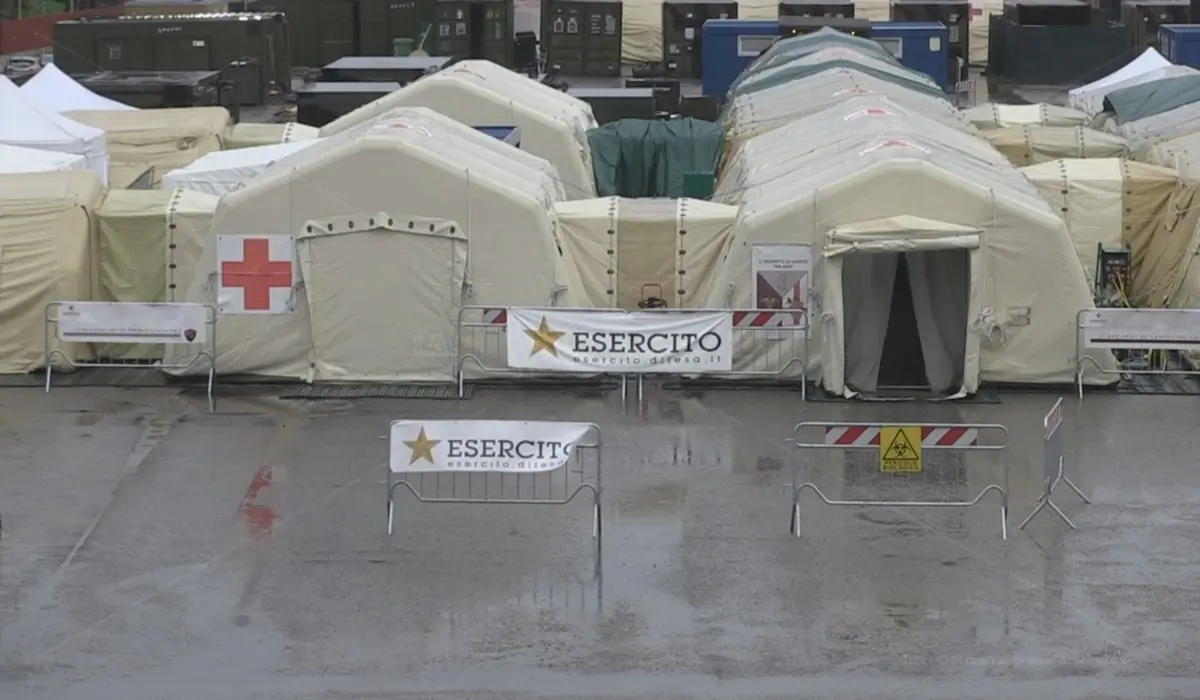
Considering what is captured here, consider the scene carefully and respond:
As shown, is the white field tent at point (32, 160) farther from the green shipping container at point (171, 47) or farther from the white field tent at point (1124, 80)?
the green shipping container at point (171, 47)

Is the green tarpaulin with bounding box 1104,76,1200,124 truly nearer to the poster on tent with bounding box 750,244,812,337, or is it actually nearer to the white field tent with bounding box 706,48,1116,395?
the white field tent with bounding box 706,48,1116,395

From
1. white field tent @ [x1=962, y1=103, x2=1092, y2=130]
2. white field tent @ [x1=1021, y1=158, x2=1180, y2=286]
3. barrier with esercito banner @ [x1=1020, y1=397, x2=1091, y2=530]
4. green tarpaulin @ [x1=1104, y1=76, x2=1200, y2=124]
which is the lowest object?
barrier with esercito banner @ [x1=1020, y1=397, x2=1091, y2=530]

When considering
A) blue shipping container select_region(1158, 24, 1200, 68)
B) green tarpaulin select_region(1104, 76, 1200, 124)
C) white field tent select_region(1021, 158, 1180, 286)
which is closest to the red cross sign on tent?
white field tent select_region(1021, 158, 1180, 286)

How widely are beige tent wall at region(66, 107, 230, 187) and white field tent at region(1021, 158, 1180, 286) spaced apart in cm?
1205

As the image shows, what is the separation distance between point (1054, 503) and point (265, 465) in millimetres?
7001

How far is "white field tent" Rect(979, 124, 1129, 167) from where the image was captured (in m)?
28.2

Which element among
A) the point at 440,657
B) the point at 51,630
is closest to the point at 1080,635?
the point at 440,657

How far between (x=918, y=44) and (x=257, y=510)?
1169 inches

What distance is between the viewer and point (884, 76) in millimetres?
32375

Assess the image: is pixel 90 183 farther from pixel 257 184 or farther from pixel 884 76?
pixel 884 76

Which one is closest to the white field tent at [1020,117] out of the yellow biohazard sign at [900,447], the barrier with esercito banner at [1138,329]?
the barrier with esercito banner at [1138,329]

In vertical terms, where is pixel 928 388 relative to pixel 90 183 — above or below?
below

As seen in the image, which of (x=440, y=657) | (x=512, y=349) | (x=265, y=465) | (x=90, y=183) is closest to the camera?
(x=440, y=657)

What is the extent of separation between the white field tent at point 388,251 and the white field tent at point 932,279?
2387mm
